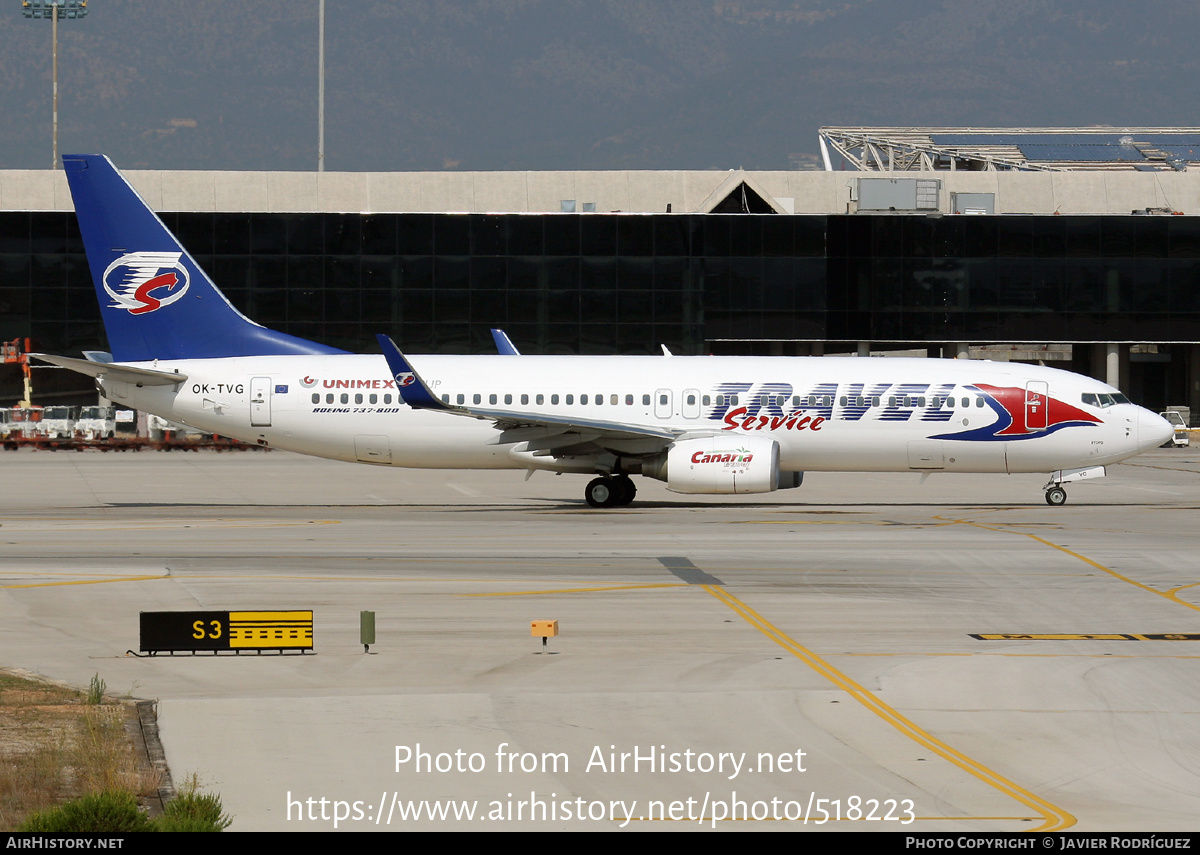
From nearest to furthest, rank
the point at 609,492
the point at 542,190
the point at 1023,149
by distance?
1. the point at 609,492
2. the point at 542,190
3. the point at 1023,149

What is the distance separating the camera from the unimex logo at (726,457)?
1383 inches

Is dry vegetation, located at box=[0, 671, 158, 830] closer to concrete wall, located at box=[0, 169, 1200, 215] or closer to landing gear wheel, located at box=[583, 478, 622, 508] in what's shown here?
landing gear wheel, located at box=[583, 478, 622, 508]

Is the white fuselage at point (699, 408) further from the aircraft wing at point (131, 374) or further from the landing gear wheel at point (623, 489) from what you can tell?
the landing gear wheel at point (623, 489)

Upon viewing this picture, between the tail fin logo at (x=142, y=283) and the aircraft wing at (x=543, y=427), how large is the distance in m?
7.15

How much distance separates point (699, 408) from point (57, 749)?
26167 mm

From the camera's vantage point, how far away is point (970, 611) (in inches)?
833

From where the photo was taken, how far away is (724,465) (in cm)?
3516

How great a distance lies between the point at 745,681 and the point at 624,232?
63590 mm

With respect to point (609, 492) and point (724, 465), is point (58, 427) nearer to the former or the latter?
point (609, 492)

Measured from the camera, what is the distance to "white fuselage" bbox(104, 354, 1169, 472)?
3703 cm

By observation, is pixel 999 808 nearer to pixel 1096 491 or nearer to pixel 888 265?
pixel 1096 491

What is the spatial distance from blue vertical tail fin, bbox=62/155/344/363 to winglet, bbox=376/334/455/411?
244 inches

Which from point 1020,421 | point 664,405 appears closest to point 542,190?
point 664,405

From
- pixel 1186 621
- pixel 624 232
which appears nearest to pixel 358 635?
pixel 1186 621
